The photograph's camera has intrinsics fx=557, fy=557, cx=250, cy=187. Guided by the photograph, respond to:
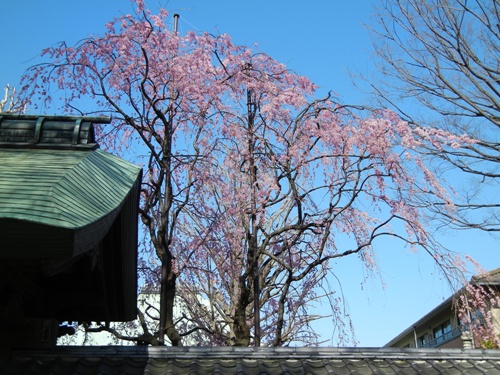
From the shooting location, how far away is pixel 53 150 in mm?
4785

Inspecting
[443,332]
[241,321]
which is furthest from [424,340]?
[241,321]

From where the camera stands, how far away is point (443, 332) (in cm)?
2525

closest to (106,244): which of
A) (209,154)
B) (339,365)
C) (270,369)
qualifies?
(270,369)

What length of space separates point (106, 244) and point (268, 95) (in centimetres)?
729

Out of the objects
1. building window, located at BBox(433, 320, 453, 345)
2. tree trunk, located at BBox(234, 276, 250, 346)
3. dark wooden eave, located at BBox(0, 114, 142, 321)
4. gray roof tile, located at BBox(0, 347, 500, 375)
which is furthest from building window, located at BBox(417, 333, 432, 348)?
Answer: dark wooden eave, located at BBox(0, 114, 142, 321)

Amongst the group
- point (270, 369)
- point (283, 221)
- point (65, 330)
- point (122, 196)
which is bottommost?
point (270, 369)

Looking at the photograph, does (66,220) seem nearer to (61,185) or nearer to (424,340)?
(61,185)

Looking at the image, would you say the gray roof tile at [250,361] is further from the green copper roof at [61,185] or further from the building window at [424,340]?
the building window at [424,340]

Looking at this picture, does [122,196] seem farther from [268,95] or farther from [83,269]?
[268,95]

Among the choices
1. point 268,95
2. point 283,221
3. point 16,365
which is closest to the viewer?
point 16,365

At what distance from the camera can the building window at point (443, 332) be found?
78.8ft

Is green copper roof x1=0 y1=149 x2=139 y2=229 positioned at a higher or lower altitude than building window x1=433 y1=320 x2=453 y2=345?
lower

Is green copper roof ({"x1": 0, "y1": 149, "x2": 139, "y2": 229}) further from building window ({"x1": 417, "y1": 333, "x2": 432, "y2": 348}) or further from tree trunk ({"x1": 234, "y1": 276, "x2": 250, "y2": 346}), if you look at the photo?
building window ({"x1": 417, "y1": 333, "x2": 432, "y2": 348})

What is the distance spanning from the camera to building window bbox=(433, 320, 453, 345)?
2402 centimetres
